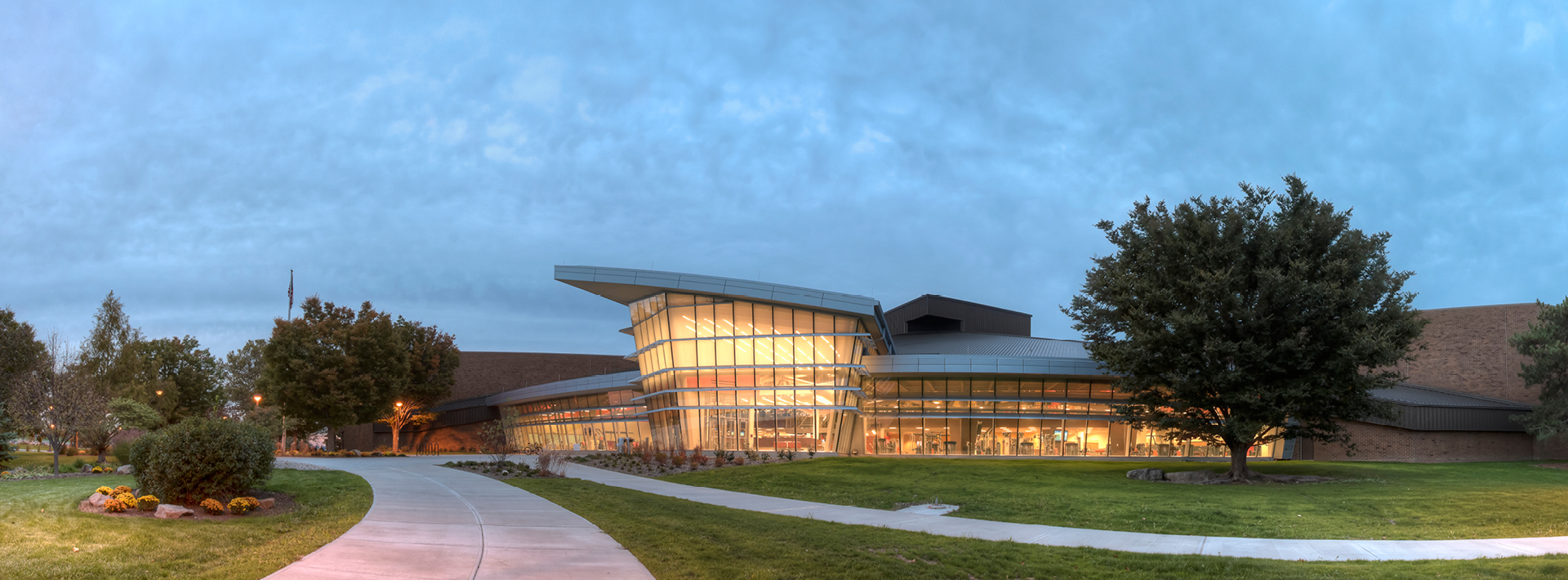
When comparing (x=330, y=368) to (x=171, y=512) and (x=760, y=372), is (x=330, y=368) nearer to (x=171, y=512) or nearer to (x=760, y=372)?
(x=760, y=372)

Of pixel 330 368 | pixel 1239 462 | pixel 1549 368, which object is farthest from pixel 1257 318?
pixel 330 368

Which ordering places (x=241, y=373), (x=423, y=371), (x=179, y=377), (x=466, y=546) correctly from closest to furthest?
(x=466, y=546) → (x=423, y=371) → (x=179, y=377) → (x=241, y=373)

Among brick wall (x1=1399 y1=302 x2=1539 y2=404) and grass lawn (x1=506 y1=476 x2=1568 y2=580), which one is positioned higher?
brick wall (x1=1399 y1=302 x2=1539 y2=404)

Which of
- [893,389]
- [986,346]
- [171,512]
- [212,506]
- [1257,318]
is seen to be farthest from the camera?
[986,346]

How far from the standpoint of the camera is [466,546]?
11141 millimetres

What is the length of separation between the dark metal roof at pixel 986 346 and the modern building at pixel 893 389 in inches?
14.8

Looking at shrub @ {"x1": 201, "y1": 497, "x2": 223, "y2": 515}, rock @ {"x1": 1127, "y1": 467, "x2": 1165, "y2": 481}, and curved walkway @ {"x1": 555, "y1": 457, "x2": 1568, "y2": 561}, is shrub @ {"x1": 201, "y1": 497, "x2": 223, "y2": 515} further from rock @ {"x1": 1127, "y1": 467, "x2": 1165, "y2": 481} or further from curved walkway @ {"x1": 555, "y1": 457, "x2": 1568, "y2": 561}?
rock @ {"x1": 1127, "y1": 467, "x2": 1165, "y2": 481}

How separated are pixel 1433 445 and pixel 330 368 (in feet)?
200

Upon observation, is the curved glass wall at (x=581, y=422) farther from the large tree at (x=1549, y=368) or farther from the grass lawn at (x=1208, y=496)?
the large tree at (x=1549, y=368)

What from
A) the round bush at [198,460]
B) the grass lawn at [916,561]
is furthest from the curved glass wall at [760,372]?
the round bush at [198,460]

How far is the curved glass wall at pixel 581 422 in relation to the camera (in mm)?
56562

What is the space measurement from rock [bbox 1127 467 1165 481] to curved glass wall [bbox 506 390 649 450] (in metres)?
30.6

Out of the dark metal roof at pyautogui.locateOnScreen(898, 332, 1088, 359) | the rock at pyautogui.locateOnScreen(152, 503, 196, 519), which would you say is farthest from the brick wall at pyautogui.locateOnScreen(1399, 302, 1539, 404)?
the rock at pyautogui.locateOnScreen(152, 503, 196, 519)

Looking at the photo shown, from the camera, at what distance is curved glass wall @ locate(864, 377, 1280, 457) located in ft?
152
